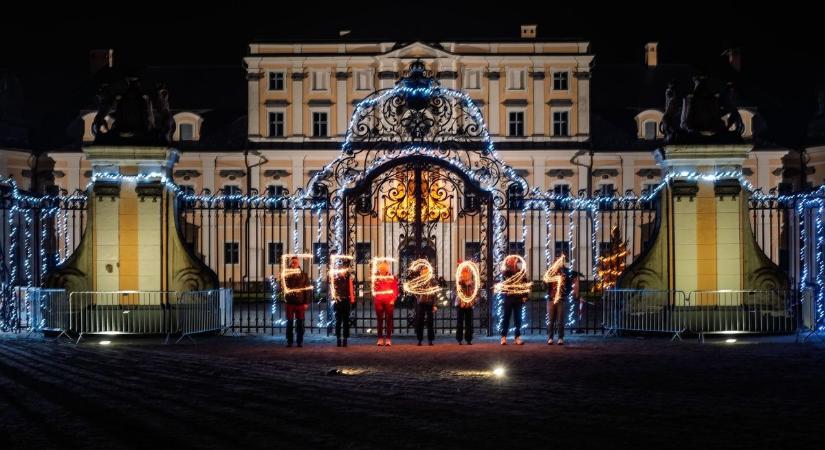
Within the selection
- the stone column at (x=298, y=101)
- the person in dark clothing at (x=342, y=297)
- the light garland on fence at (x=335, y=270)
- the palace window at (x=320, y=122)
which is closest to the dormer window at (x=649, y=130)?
the palace window at (x=320, y=122)

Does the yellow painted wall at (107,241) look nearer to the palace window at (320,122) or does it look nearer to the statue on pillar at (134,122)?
the statue on pillar at (134,122)

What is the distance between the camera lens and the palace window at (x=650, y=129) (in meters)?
53.7

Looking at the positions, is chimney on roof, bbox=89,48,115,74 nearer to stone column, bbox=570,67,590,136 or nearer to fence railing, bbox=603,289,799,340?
stone column, bbox=570,67,590,136

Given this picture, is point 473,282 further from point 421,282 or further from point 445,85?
point 445,85

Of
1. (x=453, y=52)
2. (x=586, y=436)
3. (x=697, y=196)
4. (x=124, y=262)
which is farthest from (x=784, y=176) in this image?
(x=586, y=436)

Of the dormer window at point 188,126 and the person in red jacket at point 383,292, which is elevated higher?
the dormer window at point 188,126

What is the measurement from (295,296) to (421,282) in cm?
212

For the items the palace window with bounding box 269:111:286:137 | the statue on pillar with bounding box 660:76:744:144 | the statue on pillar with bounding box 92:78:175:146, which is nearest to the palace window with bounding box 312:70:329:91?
the palace window with bounding box 269:111:286:137

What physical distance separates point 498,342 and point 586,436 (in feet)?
30.0

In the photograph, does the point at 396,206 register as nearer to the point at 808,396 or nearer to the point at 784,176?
the point at 808,396

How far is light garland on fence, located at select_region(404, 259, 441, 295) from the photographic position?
17.5 metres

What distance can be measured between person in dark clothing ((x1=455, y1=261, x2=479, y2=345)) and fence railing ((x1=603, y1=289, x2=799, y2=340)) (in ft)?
9.04

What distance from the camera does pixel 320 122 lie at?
171 feet

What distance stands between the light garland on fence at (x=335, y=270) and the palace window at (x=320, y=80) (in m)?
33.8
